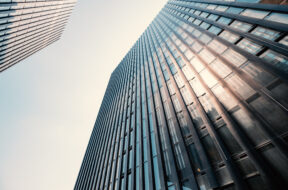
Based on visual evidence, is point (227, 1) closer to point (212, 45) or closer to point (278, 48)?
point (212, 45)

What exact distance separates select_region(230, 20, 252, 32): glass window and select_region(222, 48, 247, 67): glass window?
8.60 feet

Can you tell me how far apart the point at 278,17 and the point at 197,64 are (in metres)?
7.33

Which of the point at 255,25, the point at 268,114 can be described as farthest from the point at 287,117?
the point at 255,25

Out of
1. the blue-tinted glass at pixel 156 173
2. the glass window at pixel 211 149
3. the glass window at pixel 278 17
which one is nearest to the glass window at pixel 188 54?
the glass window at pixel 278 17

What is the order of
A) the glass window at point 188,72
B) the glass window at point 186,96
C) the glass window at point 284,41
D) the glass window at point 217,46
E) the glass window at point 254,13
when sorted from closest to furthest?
the glass window at point 284,41
the glass window at point 254,13
the glass window at point 217,46
the glass window at point 186,96
the glass window at point 188,72

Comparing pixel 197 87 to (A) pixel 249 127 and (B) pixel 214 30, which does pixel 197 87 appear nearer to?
(A) pixel 249 127

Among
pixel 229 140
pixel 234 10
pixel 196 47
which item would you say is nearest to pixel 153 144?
pixel 229 140

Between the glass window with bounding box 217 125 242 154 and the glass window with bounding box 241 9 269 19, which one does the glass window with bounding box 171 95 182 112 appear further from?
the glass window with bounding box 241 9 269 19

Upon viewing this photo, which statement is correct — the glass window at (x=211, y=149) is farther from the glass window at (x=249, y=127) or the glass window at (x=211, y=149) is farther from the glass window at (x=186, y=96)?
the glass window at (x=186, y=96)

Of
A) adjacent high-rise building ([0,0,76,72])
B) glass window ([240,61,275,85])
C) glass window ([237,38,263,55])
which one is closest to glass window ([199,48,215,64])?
glass window ([237,38,263,55])

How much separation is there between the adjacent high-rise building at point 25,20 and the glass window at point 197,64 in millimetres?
37429

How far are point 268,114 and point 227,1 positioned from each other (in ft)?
59.1

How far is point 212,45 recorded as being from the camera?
51.3 ft

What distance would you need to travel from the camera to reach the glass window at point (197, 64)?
A: 50.2ft
